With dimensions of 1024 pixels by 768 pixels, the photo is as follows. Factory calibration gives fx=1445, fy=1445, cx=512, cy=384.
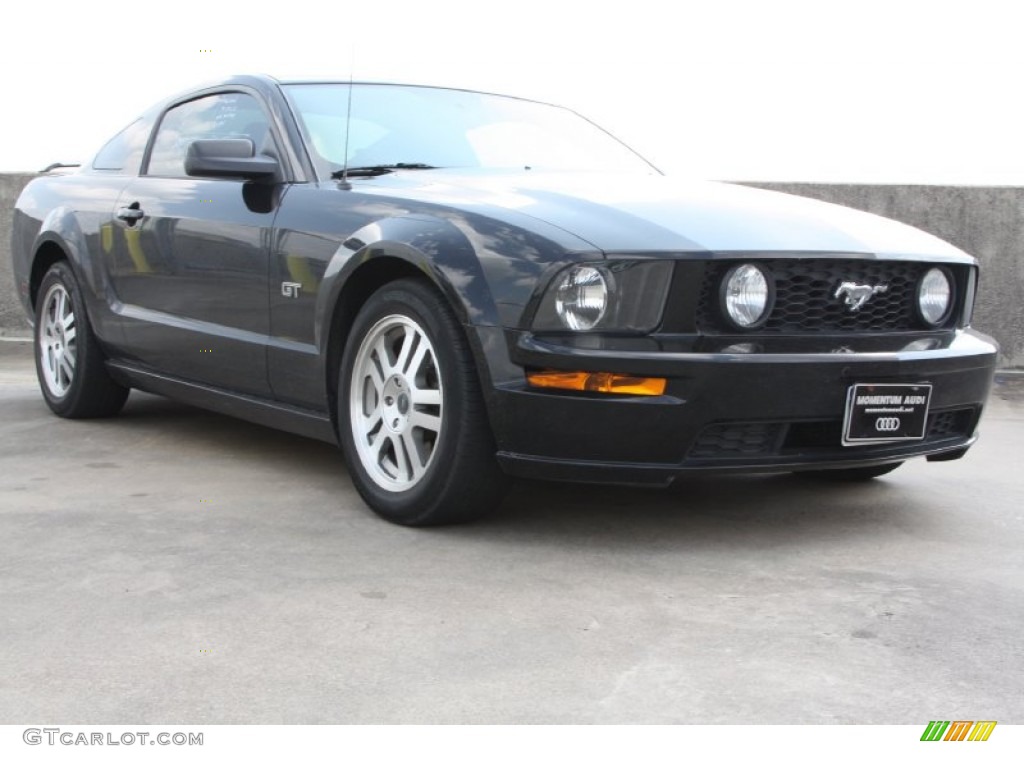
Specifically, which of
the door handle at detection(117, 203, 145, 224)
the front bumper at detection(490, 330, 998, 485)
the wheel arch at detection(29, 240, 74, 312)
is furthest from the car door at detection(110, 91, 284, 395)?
the front bumper at detection(490, 330, 998, 485)

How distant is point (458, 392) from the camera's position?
4.02 metres

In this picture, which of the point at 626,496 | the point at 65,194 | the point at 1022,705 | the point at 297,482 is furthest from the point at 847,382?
the point at 65,194

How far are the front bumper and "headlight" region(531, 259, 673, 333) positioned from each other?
48 mm

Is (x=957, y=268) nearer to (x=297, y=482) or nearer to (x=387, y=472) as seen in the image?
(x=387, y=472)

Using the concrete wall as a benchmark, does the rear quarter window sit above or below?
above

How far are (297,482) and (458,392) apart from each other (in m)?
1.21

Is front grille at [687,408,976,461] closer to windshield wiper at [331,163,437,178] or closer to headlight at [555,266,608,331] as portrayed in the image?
headlight at [555,266,608,331]

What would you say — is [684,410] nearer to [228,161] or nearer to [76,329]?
[228,161]

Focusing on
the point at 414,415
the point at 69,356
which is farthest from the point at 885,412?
the point at 69,356

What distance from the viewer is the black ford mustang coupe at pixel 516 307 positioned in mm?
3836

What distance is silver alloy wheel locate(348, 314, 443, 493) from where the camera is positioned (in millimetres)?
4238

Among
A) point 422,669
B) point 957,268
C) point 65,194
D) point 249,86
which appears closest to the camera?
point 422,669

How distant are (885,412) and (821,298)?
1.24 ft

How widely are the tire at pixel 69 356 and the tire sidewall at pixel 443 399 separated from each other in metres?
2.11
